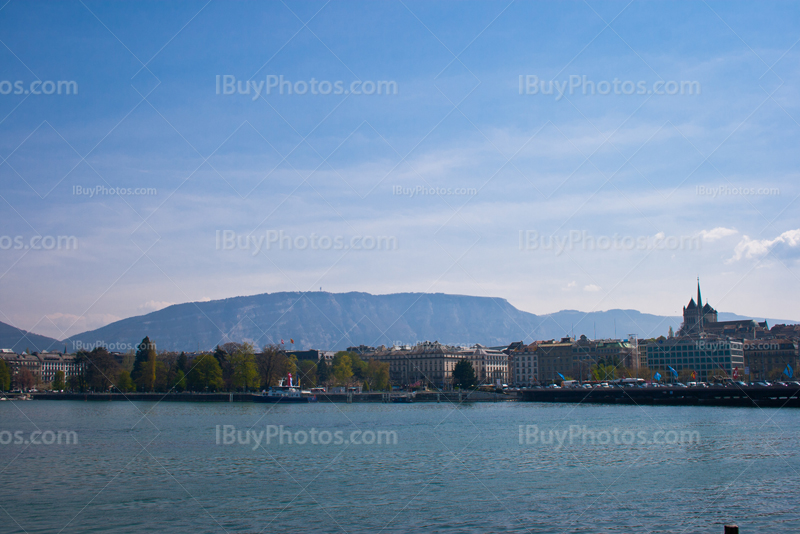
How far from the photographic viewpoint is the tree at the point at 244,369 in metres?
121

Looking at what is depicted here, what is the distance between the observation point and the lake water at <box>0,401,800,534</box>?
2230 cm

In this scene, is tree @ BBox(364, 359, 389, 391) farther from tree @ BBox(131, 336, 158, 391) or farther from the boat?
tree @ BBox(131, 336, 158, 391)

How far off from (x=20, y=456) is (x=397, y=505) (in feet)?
79.1

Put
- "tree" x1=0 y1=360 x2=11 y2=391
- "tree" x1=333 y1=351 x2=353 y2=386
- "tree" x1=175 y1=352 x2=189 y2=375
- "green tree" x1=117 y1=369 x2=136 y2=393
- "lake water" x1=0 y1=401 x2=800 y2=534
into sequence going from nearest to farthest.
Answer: "lake water" x1=0 y1=401 x2=800 y2=534
"tree" x1=175 y1=352 x2=189 y2=375
"green tree" x1=117 y1=369 x2=136 y2=393
"tree" x1=0 y1=360 x2=11 y2=391
"tree" x1=333 y1=351 x2=353 y2=386

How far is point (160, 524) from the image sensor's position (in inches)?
862

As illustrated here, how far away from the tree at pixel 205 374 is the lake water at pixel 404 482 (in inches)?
2831

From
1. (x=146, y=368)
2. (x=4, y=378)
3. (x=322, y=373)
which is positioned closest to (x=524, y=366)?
(x=322, y=373)

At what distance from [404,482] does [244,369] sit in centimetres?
9699

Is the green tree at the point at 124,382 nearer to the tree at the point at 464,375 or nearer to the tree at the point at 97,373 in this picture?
the tree at the point at 97,373

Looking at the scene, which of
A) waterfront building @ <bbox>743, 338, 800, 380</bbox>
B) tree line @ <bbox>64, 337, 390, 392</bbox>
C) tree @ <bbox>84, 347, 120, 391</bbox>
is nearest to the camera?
tree line @ <bbox>64, 337, 390, 392</bbox>

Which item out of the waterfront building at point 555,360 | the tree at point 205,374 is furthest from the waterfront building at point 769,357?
the tree at point 205,374

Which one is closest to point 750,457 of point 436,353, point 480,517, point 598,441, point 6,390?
point 598,441

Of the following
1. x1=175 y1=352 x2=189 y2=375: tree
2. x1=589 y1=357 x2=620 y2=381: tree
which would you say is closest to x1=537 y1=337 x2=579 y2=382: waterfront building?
x1=589 y1=357 x2=620 y2=381: tree

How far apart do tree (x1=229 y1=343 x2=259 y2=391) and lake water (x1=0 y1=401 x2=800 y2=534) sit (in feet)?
232
